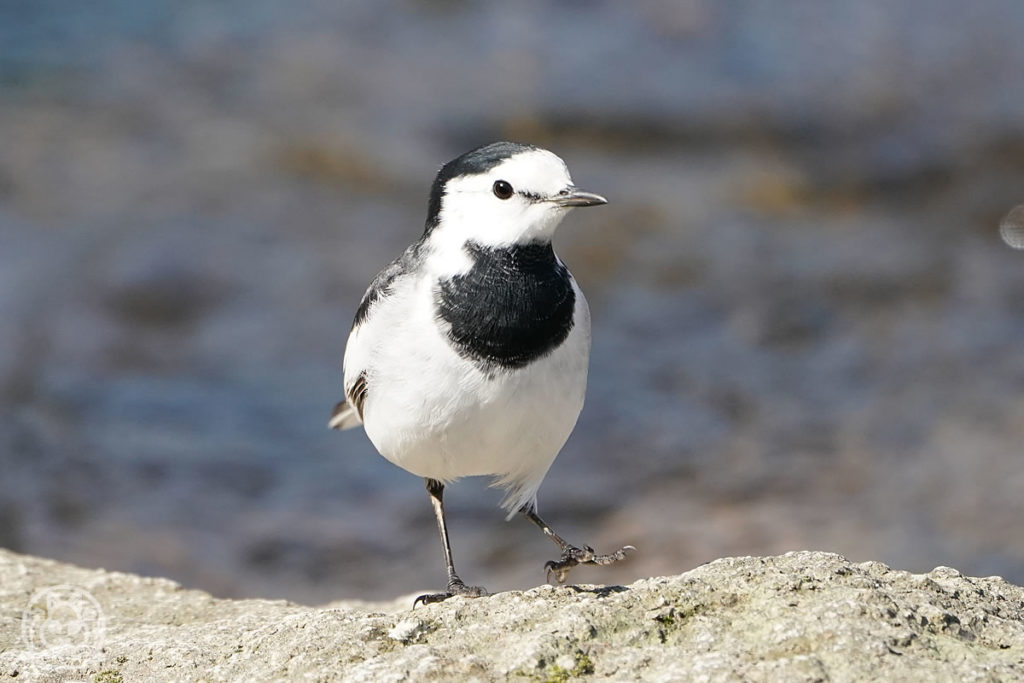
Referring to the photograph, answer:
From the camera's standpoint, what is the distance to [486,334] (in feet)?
16.1

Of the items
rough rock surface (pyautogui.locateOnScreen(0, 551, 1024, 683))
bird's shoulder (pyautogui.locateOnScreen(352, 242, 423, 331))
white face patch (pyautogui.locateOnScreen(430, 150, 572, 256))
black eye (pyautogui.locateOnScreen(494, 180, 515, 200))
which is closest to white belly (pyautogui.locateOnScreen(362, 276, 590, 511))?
bird's shoulder (pyautogui.locateOnScreen(352, 242, 423, 331))

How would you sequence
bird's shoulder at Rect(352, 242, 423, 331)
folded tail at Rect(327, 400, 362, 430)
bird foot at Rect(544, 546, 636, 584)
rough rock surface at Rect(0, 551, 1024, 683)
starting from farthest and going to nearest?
1. folded tail at Rect(327, 400, 362, 430)
2. bird's shoulder at Rect(352, 242, 423, 331)
3. bird foot at Rect(544, 546, 636, 584)
4. rough rock surface at Rect(0, 551, 1024, 683)

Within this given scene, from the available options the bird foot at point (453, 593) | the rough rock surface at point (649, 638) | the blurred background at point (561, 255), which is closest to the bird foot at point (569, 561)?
the bird foot at point (453, 593)

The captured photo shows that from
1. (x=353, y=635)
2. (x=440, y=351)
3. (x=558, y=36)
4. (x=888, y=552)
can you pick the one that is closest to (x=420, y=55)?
(x=558, y=36)

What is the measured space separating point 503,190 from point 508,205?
2.5 inches

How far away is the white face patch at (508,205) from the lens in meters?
4.98

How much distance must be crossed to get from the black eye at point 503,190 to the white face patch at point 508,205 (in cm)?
1

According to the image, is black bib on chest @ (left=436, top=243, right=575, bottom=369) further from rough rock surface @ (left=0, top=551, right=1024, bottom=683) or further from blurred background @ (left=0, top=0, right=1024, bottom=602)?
blurred background @ (left=0, top=0, right=1024, bottom=602)

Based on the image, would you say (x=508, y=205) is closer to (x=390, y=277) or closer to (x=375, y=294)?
(x=390, y=277)

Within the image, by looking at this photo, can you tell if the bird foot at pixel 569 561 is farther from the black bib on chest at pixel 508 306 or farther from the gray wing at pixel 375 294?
the gray wing at pixel 375 294

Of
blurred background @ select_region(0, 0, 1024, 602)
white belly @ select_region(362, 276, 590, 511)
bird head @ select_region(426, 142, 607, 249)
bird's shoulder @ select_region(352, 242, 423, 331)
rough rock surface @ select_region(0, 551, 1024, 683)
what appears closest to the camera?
rough rock surface @ select_region(0, 551, 1024, 683)

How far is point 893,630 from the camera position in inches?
144

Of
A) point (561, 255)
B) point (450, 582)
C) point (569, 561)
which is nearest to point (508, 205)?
point (569, 561)

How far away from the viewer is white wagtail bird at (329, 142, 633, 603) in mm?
4898
